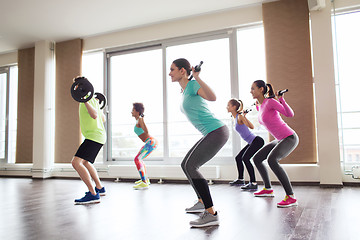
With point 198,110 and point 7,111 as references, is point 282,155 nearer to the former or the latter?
point 198,110

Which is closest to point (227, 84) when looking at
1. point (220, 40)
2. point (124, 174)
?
point (220, 40)

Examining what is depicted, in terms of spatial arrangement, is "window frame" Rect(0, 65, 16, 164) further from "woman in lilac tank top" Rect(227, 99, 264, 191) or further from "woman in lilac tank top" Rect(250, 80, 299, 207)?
"woman in lilac tank top" Rect(250, 80, 299, 207)

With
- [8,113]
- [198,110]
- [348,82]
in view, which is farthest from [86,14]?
[348,82]

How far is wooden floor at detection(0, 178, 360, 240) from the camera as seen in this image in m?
1.90

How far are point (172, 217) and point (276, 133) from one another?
1.33m

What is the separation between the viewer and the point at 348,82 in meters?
4.30

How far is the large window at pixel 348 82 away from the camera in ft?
13.8

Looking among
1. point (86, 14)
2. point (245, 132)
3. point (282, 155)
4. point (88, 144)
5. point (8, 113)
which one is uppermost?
point (86, 14)

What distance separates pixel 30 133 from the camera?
6.39 meters

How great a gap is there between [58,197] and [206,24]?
11.8ft

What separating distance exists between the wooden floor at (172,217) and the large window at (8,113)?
3.63 meters

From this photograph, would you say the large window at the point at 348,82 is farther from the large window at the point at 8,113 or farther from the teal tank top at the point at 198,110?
the large window at the point at 8,113

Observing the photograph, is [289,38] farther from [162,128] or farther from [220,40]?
[162,128]

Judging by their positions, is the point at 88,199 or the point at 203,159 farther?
the point at 88,199
